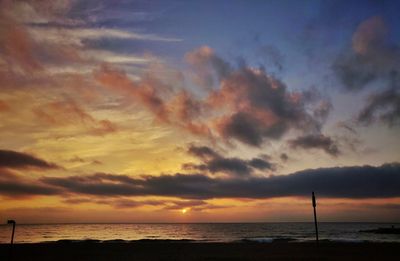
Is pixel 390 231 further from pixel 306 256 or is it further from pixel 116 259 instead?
pixel 116 259

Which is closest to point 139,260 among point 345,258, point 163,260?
point 163,260

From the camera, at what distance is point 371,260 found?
28.0 metres

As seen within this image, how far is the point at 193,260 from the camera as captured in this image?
3069 centimetres

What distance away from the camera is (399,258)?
94.1ft

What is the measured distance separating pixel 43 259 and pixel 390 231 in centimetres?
9862

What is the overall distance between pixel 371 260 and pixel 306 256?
216 inches

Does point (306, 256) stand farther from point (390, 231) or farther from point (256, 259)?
point (390, 231)

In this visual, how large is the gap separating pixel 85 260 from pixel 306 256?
20.8 metres

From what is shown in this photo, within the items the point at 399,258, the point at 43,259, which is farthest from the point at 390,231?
the point at 43,259

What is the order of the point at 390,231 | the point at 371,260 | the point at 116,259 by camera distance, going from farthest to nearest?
the point at 390,231, the point at 116,259, the point at 371,260

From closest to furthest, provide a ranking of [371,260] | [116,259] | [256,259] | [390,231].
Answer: [371,260] < [256,259] < [116,259] < [390,231]

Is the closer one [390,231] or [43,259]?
[43,259]

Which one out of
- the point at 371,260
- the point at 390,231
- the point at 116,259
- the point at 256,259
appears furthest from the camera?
the point at 390,231

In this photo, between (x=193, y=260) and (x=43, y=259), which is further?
(x=43, y=259)
